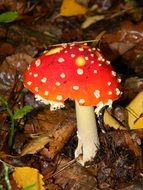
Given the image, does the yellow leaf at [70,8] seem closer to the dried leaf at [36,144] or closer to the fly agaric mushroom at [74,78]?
the dried leaf at [36,144]

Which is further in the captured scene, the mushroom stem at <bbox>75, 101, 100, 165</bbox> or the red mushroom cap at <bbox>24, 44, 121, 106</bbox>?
the mushroom stem at <bbox>75, 101, 100, 165</bbox>

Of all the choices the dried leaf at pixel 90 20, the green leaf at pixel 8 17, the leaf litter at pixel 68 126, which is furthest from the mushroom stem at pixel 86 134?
the dried leaf at pixel 90 20

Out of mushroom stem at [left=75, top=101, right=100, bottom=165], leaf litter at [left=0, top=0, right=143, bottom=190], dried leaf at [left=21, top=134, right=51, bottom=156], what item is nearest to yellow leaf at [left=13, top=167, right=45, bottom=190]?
leaf litter at [left=0, top=0, right=143, bottom=190]

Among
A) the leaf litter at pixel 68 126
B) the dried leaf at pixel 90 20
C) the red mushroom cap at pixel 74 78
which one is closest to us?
the red mushroom cap at pixel 74 78

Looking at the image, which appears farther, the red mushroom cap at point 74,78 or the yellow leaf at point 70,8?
the yellow leaf at point 70,8

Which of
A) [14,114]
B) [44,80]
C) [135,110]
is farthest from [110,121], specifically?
[44,80]

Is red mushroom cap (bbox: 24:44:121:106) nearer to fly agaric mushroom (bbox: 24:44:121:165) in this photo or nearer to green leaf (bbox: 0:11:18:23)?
fly agaric mushroom (bbox: 24:44:121:165)

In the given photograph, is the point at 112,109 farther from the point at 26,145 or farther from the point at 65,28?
the point at 65,28

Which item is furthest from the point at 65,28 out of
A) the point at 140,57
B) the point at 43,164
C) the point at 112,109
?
the point at 43,164
